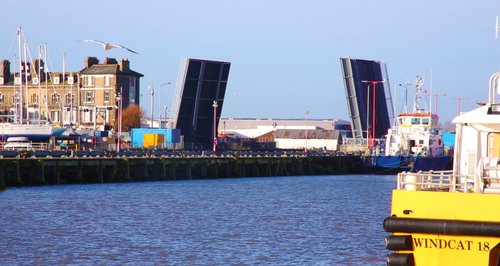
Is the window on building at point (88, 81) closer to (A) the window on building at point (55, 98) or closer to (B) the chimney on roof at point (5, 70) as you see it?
(A) the window on building at point (55, 98)

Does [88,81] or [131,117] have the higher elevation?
[88,81]

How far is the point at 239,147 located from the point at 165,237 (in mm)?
79274

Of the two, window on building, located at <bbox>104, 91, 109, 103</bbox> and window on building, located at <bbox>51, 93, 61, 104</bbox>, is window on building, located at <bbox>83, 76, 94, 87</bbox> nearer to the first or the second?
window on building, located at <bbox>104, 91, 109, 103</bbox>

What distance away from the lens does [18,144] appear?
77375 mm

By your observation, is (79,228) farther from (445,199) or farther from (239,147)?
(239,147)

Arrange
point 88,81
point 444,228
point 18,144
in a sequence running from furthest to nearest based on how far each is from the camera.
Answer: point 88,81, point 18,144, point 444,228

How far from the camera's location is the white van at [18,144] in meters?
74.0

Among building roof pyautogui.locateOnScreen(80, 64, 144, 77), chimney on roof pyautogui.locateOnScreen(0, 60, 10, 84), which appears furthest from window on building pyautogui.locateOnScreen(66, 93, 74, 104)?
chimney on roof pyautogui.locateOnScreen(0, 60, 10, 84)

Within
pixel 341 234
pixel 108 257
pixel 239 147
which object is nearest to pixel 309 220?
pixel 341 234

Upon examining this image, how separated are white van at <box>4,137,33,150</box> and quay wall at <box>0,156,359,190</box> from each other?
874cm

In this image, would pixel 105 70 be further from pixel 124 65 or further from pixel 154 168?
pixel 154 168

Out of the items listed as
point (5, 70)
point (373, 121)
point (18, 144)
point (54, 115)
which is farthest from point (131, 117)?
point (18, 144)

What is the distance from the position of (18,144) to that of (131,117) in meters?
36.4

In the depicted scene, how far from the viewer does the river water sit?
27266 millimetres
